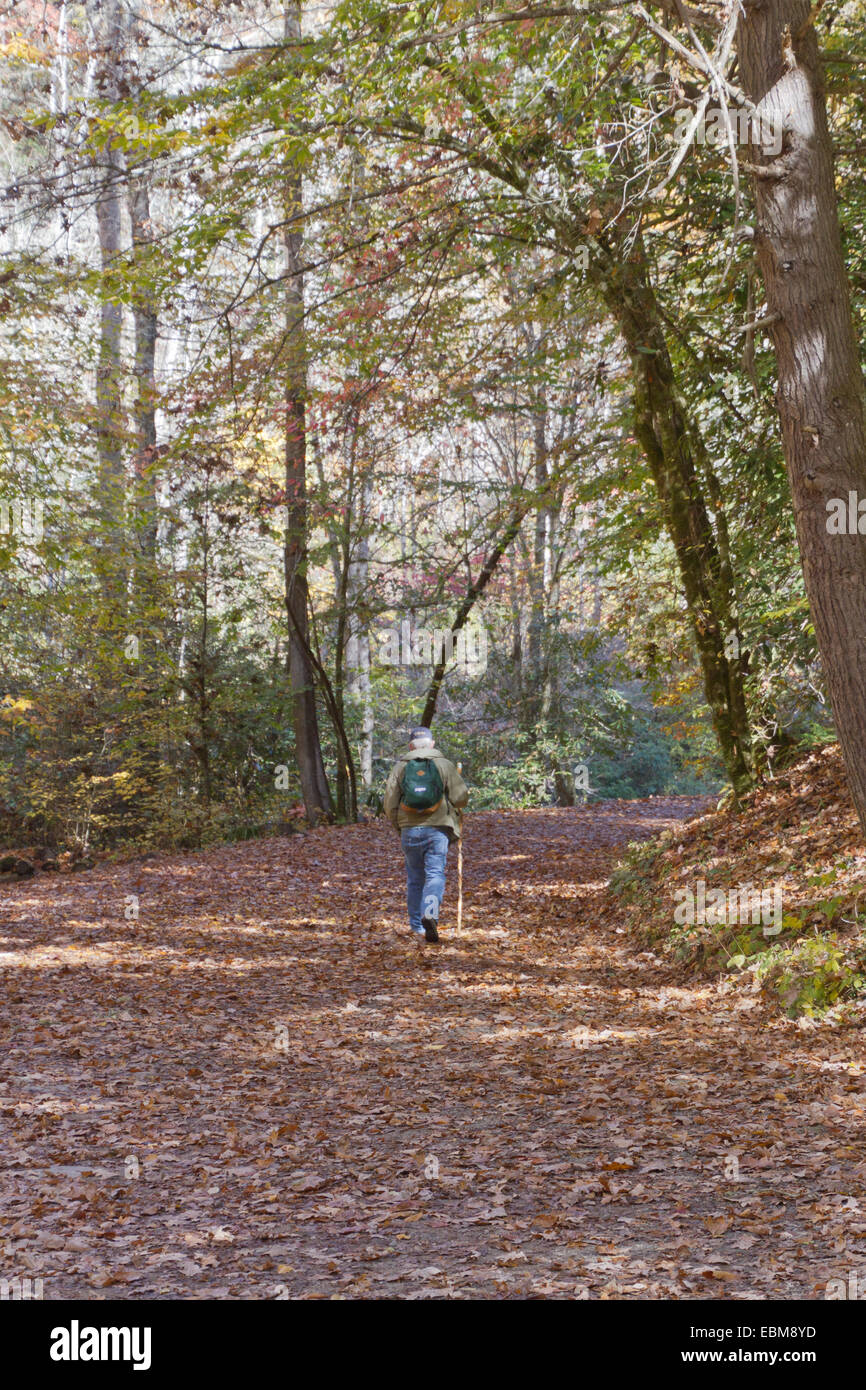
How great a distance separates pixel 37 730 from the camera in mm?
15938

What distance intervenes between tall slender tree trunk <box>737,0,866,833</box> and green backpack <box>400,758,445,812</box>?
4432mm

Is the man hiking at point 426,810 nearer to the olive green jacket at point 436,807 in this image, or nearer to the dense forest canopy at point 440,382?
the olive green jacket at point 436,807

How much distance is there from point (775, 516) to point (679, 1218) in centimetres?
726

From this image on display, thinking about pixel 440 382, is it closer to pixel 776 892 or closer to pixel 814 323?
pixel 776 892

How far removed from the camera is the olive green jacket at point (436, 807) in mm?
9523

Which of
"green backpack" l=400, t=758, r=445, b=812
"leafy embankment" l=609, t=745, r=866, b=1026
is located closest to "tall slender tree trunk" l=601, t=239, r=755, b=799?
"leafy embankment" l=609, t=745, r=866, b=1026

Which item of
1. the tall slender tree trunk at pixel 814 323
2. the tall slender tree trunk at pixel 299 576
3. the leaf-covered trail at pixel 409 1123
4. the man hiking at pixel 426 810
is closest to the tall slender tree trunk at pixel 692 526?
the leaf-covered trail at pixel 409 1123

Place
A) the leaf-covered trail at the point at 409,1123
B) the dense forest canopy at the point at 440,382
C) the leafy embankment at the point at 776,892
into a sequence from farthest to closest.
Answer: the leafy embankment at the point at 776,892 < the dense forest canopy at the point at 440,382 < the leaf-covered trail at the point at 409,1123

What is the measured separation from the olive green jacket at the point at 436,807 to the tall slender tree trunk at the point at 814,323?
4.50 metres

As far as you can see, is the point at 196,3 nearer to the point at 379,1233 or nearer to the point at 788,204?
the point at 788,204

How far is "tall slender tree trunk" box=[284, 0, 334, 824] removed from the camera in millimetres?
15289

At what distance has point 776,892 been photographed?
7957 millimetres

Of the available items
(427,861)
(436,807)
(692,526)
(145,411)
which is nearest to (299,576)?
(145,411)

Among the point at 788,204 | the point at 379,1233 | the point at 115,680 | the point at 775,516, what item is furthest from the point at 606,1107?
the point at 115,680
